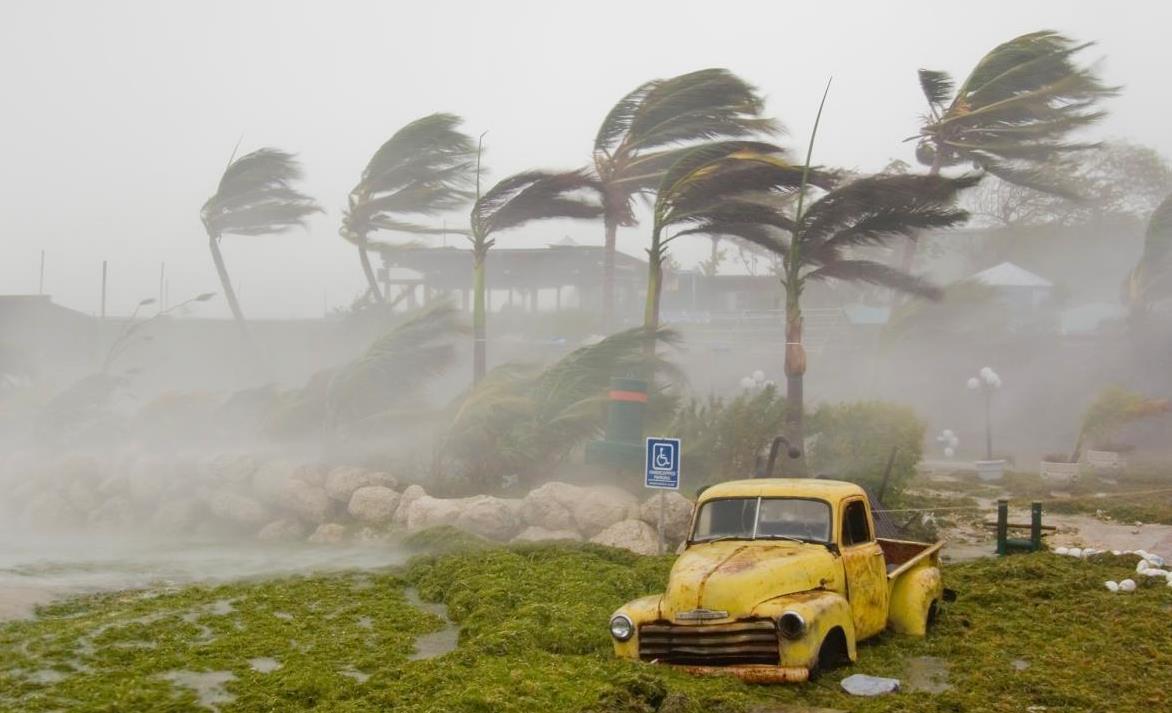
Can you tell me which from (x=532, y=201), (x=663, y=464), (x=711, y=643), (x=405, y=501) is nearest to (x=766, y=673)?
(x=711, y=643)

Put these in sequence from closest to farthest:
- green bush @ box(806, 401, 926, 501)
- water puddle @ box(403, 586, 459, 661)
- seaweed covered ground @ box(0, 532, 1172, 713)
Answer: seaweed covered ground @ box(0, 532, 1172, 713) < water puddle @ box(403, 586, 459, 661) < green bush @ box(806, 401, 926, 501)

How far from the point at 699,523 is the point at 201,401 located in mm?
22499

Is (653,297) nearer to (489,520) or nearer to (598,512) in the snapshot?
(598,512)

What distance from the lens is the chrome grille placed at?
30.0ft

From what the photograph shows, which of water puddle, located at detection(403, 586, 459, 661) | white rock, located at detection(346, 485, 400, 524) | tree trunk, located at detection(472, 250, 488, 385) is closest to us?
water puddle, located at detection(403, 586, 459, 661)

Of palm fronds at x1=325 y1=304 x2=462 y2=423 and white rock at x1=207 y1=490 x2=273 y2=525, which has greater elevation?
palm fronds at x1=325 y1=304 x2=462 y2=423

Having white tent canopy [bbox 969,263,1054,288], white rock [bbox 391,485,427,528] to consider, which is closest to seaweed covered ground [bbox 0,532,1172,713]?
white rock [bbox 391,485,427,528]

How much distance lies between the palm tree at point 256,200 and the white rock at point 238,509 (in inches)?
648

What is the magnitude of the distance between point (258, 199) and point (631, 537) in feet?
79.3

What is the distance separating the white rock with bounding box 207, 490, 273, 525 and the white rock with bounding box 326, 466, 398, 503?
1.36m

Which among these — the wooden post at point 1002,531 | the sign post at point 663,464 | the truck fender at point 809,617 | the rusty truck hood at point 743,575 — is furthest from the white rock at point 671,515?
the truck fender at point 809,617

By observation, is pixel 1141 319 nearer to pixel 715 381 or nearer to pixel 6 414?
pixel 715 381

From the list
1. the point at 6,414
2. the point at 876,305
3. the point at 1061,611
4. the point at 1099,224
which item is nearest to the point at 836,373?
the point at 876,305

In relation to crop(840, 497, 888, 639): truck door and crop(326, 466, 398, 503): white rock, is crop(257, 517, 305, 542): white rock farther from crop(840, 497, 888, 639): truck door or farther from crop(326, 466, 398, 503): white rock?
crop(840, 497, 888, 639): truck door
